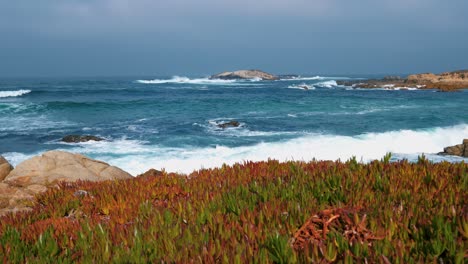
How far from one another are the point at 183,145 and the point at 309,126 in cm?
1204

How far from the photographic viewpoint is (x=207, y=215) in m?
3.72

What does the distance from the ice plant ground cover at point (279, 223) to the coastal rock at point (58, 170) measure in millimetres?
5482

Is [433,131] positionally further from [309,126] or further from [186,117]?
[186,117]

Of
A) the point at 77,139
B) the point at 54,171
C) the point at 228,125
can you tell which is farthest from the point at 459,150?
the point at 77,139

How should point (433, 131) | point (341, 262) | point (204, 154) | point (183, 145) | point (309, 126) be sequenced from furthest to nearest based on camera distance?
point (309, 126) < point (433, 131) < point (183, 145) < point (204, 154) < point (341, 262)

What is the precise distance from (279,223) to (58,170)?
930 centimetres

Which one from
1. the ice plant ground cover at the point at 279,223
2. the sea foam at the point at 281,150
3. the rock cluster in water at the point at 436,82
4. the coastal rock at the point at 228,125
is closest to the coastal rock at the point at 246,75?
the rock cluster in water at the point at 436,82

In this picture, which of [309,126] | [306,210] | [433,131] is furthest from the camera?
[309,126]

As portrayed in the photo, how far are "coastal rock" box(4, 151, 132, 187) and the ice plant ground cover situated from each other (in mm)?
5482

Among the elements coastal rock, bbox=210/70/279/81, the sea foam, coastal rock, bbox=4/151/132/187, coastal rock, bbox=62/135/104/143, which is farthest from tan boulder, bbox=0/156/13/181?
coastal rock, bbox=210/70/279/81

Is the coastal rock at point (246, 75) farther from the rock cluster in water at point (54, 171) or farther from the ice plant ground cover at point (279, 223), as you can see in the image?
the ice plant ground cover at point (279, 223)

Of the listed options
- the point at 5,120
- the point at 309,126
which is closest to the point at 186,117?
the point at 309,126

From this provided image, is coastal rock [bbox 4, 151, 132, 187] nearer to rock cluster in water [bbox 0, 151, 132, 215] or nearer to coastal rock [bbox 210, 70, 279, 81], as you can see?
rock cluster in water [bbox 0, 151, 132, 215]

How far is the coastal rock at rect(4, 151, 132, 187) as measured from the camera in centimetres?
1036
